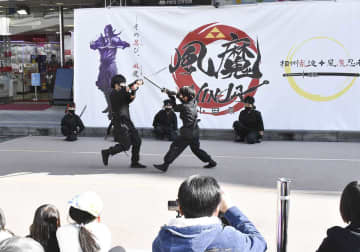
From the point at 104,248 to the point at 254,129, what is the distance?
8599 mm

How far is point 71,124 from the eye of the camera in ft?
41.1

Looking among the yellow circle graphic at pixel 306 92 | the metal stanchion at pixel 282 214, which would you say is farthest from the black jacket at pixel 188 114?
the metal stanchion at pixel 282 214

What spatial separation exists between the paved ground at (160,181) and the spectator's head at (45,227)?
1.76m

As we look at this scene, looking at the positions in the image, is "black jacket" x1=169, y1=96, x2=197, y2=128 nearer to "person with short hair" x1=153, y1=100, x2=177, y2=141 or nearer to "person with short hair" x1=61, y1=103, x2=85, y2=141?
"person with short hair" x1=153, y1=100, x2=177, y2=141

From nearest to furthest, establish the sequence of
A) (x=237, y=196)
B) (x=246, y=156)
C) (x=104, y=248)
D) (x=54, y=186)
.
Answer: (x=104, y=248) < (x=237, y=196) < (x=54, y=186) < (x=246, y=156)

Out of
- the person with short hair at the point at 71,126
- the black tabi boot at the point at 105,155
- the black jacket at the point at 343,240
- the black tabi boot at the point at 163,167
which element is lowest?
the black tabi boot at the point at 163,167

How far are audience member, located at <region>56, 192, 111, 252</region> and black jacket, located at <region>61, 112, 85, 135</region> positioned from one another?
903cm

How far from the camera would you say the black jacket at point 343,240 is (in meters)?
3.16

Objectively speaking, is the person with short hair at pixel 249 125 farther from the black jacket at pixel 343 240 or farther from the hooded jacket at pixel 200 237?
the hooded jacket at pixel 200 237

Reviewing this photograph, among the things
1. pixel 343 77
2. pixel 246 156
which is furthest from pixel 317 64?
pixel 246 156

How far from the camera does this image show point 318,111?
1223cm

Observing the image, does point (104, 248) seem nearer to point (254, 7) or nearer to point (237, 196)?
point (237, 196)

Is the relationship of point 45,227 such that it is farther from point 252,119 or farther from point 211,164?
point 252,119

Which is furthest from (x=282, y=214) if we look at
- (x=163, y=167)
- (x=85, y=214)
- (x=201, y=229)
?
(x=163, y=167)
